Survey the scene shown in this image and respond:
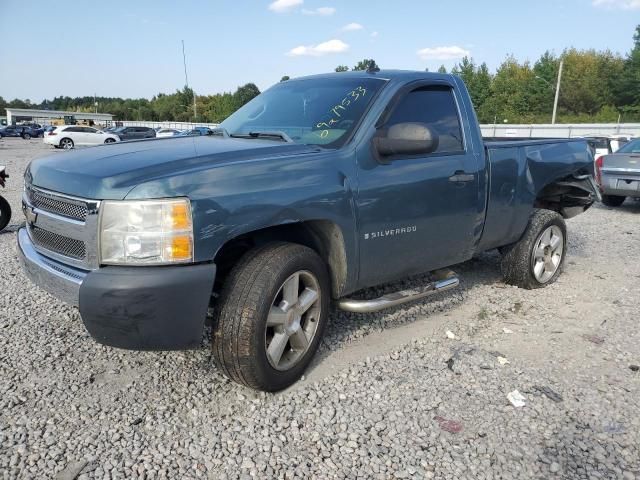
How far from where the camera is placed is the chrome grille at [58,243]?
263cm

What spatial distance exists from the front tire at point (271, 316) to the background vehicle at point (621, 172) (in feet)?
30.0

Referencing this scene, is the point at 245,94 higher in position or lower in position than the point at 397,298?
higher

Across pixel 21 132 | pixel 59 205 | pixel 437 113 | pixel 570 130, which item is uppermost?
pixel 21 132

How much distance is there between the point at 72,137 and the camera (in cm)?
3294

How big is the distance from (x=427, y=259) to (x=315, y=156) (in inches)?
51.2

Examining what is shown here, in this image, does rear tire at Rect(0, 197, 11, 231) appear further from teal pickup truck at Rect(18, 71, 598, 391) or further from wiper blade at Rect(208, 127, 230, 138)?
wiper blade at Rect(208, 127, 230, 138)

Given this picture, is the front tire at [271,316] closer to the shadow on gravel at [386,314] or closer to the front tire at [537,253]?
the shadow on gravel at [386,314]

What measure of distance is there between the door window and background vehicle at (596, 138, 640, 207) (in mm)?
7611

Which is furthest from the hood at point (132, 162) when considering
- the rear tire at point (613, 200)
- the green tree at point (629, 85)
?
the green tree at point (629, 85)

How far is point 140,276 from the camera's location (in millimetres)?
2406

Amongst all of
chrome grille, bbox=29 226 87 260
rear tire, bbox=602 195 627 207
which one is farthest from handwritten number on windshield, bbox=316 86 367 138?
rear tire, bbox=602 195 627 207

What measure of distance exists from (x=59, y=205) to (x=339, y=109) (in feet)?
6.07

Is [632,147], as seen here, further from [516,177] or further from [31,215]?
[31,215]

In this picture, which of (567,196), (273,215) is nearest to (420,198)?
(273,215)
